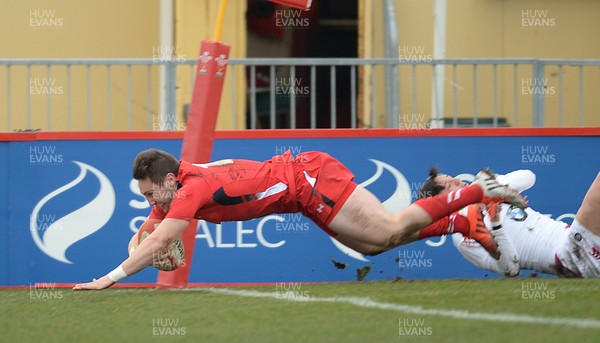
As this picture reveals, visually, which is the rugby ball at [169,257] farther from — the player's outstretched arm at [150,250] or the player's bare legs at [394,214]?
the player's bare legs at [394,214]

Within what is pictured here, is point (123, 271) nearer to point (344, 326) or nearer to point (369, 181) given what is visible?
point (344, 326)

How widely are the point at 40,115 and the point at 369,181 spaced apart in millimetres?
3741

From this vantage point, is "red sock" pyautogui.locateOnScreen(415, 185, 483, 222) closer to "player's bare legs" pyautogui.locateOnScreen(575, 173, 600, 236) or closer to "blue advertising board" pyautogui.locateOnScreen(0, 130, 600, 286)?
"player's bare legs" pyautogui.locateOnScreen(575, 173, 600, 236)

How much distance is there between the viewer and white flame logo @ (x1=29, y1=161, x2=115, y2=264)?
1126cm

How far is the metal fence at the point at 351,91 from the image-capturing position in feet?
38.3

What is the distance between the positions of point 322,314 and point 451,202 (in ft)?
6.00

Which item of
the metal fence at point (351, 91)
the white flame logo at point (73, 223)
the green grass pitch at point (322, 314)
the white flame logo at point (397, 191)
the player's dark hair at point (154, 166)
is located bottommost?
the green grass pitch at point (322, 314)

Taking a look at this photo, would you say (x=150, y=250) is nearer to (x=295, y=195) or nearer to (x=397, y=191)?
(x=295, y=195)

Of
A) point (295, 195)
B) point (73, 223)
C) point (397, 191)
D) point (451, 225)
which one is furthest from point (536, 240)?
point (73, 223)

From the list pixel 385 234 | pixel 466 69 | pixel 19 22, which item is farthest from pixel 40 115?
pixel 385 234

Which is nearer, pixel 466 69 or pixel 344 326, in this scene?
pixel 344 326

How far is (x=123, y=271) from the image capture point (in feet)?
26.6

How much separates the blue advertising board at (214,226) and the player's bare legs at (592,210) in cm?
195

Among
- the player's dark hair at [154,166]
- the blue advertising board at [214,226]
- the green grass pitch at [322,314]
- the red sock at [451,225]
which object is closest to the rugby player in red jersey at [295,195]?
the player's dark hair at [154,166]
